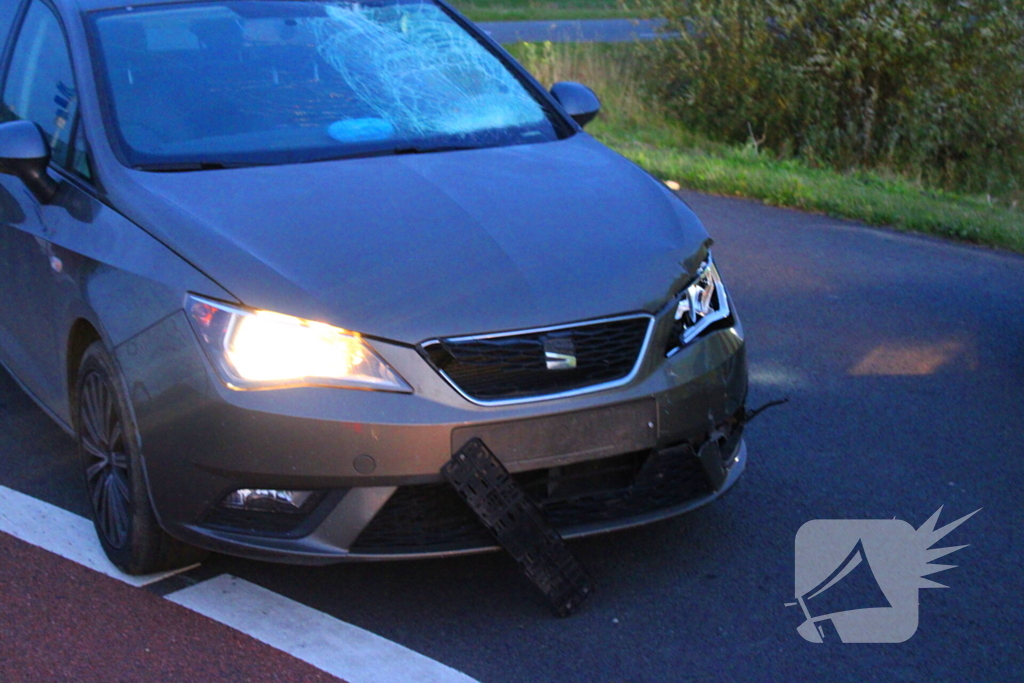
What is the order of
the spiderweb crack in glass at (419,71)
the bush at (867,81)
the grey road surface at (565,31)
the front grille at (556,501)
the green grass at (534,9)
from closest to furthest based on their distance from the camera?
the front grille at (556,501) < the spiderweb crack in glass at (419,71) < the bush at (867,81) < the grey road surface at (565,31) < the green grass at (534,9)

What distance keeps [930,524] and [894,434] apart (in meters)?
0.86

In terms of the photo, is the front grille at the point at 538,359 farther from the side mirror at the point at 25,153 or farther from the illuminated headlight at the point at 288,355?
the side mirror at the point at 25,153

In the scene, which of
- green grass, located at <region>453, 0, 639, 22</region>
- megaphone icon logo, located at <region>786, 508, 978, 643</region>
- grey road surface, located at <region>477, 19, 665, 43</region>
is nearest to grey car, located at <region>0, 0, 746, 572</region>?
megaphone icon logo, located at <region>786, 508, 978, 643</region>

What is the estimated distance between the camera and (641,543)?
13.4ft

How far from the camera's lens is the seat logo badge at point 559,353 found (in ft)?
11.1

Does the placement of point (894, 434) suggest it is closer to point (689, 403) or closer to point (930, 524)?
point (930, 524)

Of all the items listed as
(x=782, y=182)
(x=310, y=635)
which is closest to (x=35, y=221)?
(x=310, y=635)

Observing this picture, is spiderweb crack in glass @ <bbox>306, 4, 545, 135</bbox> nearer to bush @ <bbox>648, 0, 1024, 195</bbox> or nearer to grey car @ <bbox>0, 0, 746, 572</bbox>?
grey car @ <bbox>0, 0, 746, 572</bbox>

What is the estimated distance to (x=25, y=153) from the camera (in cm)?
396

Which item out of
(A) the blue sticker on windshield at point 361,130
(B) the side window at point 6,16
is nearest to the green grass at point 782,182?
(A) the blue sticker on windshield at point 361,130

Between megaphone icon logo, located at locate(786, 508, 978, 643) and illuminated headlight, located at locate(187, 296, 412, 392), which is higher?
illuminated headlight, located at locate(187, 296, 412, 392)

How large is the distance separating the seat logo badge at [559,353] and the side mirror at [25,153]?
5.90 feet

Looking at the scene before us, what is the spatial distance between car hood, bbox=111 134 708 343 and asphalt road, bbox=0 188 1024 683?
88 cm

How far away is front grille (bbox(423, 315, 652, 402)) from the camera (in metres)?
3.32
